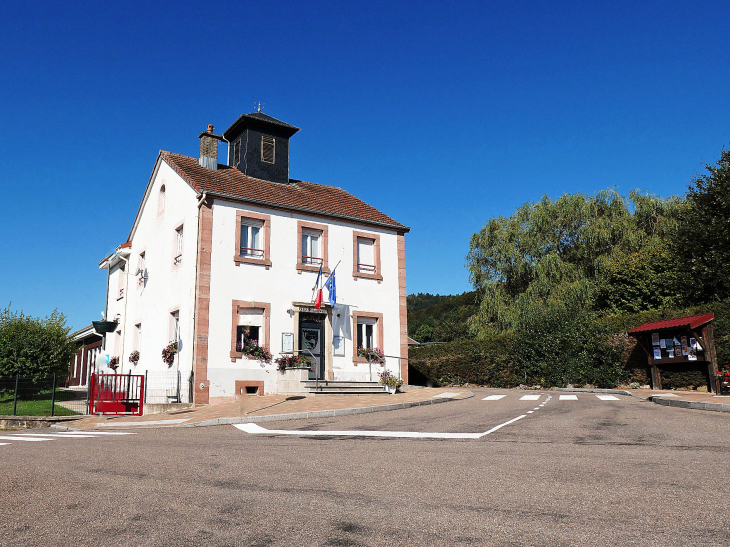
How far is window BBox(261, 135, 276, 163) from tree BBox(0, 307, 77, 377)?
11.1 m

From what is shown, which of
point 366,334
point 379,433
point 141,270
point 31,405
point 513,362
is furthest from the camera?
point 141,270

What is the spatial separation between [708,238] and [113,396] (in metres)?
23.0

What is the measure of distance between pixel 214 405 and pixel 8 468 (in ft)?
37.7

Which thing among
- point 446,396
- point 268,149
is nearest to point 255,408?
point 446,396

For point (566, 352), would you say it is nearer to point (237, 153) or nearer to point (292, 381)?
point (292, 381)

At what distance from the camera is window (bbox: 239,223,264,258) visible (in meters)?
20.2

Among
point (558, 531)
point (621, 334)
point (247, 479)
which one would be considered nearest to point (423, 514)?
point (558, 531)

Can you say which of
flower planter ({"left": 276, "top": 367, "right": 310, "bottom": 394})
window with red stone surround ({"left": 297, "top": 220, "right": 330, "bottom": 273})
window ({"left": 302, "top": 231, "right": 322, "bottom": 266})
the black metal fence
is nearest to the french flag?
window with red stone surround ({"left": 297, "top": 220, "right": 330, "bottom": 273})

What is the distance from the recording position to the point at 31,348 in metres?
23.2

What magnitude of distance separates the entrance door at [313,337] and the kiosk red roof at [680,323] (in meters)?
10.2

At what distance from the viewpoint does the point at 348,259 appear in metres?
A: 22.1

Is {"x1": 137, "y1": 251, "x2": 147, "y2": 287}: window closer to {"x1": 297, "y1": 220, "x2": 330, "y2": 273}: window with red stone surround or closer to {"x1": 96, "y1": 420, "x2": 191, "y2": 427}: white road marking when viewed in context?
{"x1": 297, "y1": 220, "x2": 330, "y2": 273}: window with red stone surround

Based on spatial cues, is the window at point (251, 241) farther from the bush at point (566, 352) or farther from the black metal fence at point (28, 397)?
the bush at point (566, 352)

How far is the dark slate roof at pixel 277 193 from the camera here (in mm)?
20469
